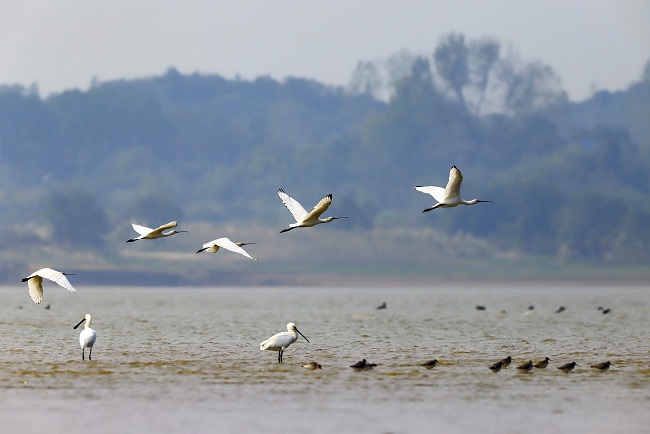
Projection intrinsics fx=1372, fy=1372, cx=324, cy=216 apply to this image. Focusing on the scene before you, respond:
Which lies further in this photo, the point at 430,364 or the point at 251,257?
the point at 430,364

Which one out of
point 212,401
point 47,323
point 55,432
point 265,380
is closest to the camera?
point 55,432

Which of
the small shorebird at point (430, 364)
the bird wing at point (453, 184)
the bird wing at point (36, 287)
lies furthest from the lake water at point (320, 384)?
the bird wing at point (453, 184)

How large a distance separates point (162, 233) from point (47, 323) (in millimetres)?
25767

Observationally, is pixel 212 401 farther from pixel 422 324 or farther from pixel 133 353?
pixel 422 324

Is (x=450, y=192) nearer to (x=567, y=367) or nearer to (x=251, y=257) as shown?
(x=567, y=367)

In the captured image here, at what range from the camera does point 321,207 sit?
38562 millimetres

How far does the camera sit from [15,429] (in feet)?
92.5

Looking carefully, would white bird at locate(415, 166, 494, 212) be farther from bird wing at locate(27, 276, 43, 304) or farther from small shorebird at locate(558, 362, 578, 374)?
bird wing at locate(27, 276, 43, 304)

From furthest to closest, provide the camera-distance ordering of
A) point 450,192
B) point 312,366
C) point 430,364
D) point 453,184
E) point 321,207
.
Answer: point 450,192 < point 453,184 < point 430,364 < point 321,207 < point 312,366

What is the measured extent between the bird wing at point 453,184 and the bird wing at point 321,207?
3.62 metres

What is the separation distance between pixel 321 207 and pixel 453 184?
4.20 meters

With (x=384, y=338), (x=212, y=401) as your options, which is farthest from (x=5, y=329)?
(x=212, y=401)

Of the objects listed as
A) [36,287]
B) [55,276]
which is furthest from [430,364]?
[36,287]

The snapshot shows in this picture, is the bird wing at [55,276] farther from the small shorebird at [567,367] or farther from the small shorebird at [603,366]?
the small shorebird at [603,366]
